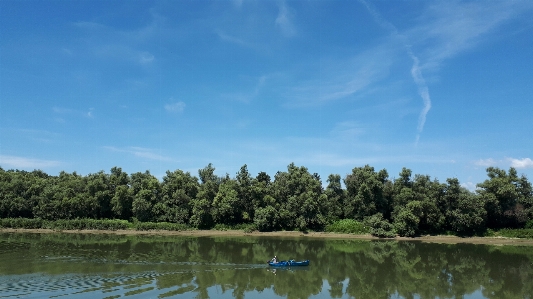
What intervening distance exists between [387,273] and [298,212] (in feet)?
95.7

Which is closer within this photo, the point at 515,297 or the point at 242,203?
the point at 515,297

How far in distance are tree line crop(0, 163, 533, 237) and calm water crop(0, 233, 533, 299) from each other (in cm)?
1165

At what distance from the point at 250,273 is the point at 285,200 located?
33640 millimetres

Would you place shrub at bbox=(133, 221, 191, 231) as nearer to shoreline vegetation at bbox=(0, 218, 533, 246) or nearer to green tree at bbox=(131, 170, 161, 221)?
shoreline vegetation at bbox=(0, 218, 533, 246)

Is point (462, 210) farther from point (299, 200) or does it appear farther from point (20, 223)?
point (20, 223)

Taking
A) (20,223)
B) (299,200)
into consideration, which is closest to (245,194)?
(299,200)

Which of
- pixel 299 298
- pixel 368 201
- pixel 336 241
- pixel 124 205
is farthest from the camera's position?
pixel 124 205

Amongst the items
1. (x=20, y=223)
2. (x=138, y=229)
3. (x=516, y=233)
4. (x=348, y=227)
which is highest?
(x=20, y=223)

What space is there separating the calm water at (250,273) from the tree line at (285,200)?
11.7 m

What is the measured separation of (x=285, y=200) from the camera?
5984 cm

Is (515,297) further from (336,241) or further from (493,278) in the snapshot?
(336,241)

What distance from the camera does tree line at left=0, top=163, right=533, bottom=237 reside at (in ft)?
167

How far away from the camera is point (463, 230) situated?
5072 cm

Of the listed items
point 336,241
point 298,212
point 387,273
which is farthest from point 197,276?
point 298,212
